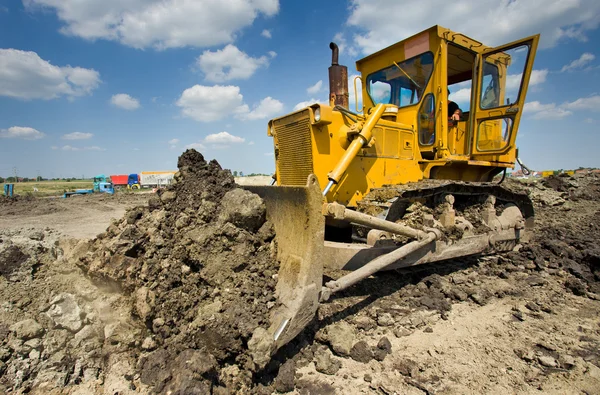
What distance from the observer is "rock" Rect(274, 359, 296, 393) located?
2572mm

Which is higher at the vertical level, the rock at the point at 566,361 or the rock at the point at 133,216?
the rock at the point at 133,216

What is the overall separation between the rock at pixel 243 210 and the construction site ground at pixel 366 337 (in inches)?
45.8

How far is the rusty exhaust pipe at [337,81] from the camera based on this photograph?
15.9 ft

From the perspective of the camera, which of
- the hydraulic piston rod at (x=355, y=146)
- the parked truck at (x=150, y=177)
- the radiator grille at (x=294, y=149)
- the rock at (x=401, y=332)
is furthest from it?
the parked truck at (x=150, y=177)

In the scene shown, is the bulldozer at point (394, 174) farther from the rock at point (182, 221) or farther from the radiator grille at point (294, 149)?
the rock at point (182, 221)

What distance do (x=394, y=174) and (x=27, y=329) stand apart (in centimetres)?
439

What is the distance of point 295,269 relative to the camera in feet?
10.00

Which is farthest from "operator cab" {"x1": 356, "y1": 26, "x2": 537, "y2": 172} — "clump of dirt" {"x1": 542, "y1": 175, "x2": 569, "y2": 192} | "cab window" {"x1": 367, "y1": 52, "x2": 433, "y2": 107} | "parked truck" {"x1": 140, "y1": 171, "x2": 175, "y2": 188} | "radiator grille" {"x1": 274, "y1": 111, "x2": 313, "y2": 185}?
"parked truck" {"x1": 140, "y1": 171, "x2": 175, "y2": 188}

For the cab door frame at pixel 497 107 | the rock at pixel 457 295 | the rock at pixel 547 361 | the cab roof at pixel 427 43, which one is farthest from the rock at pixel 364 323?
the cab roof at pixel 427 43

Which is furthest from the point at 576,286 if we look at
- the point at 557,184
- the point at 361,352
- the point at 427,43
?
the point at 557,184

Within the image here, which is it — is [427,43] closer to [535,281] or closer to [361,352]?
[535,281]

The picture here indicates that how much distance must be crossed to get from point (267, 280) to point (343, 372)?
1022mm

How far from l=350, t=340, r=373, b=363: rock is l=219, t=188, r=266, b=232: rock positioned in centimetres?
154

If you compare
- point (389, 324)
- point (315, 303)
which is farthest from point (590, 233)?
point (315, 303)
